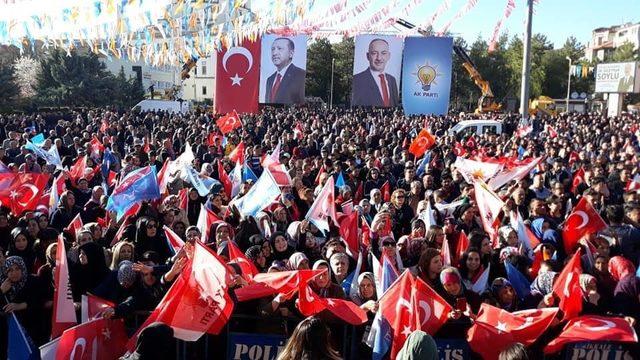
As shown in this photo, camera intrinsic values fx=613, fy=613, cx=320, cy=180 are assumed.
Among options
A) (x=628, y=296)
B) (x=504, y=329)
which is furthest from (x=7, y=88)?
(x=628, y=296)

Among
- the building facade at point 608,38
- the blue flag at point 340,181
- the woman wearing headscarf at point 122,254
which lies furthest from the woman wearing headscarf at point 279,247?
the building facade at point 608,38

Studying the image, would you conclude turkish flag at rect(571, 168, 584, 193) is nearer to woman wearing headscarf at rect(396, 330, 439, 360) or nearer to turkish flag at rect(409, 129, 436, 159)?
turkish flag at rect(409, 129, 436, 159)

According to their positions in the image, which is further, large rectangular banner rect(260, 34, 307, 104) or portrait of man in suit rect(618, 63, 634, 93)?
portrait of man in suit rect(618, 63, 634, 93)

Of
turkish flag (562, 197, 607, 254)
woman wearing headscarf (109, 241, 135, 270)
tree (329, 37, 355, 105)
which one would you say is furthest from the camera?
tree (329, 37, 355, 105)

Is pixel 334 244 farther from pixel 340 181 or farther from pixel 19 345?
pixel 340 181

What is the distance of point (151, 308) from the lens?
17.3 ft

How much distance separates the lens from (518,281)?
19.7 ft

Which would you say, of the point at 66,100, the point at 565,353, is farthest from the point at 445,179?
the point at 66,100

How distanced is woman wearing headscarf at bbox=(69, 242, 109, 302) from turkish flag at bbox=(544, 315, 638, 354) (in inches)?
162

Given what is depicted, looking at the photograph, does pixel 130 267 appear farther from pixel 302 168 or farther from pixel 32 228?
pixel 302 168

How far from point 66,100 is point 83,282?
45.7 m

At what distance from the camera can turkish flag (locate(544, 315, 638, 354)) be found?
4.79 metres

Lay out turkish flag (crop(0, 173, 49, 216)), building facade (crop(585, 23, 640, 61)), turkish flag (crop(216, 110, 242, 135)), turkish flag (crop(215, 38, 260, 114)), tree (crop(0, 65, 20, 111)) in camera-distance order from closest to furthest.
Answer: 1. turkish flag (crop(0, 173, 49, 216))
2. turkish flag (crop(216, 110, 242, 135))
3. turkish flag (crop(215, 38, 260, 114))
4. tree (crop(0, 65, 20, 111))
5. building facade (crop(585, 23, 640, 61))

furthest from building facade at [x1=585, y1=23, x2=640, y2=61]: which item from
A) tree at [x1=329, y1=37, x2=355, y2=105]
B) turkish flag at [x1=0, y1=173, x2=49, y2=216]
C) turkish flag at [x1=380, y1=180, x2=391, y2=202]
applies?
turkish flag at [x1=0, y1=173, x2=49, y2=216]
